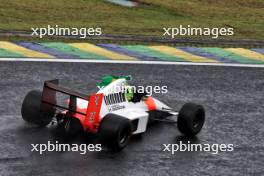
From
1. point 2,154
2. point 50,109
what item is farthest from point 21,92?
point 2,154

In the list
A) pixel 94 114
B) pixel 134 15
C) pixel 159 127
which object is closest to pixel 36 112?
pixel 94 114

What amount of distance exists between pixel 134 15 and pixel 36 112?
39.4 ft

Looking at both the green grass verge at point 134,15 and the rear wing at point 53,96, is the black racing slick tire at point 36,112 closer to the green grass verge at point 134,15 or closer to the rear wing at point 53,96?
the rear wing at point 53,96

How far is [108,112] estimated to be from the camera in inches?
552

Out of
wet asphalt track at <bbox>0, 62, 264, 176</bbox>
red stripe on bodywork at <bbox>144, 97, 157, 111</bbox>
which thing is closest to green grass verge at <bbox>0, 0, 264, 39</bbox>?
wet asphalt track at <bbox>0, 62, 264, 176</bbox>

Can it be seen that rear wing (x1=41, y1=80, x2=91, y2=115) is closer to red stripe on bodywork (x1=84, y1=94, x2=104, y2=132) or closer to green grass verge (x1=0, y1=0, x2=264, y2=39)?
red stripe on bodywork (x1=84, y1=94, x2=104, y2=132)

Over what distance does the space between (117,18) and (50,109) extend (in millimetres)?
11249

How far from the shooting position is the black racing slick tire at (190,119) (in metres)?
14.7

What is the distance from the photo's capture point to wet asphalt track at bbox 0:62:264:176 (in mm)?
12961

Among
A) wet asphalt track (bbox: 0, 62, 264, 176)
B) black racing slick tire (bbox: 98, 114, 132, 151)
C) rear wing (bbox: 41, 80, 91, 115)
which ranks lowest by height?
wet asphalt track (bbox: 0, 62, 264, 176)

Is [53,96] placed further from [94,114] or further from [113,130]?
[113,130]

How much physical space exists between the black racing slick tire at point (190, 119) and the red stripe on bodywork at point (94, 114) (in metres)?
1.74

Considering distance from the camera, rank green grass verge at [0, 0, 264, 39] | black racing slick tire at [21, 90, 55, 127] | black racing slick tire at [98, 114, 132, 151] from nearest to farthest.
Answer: black racing slick tire at [98, 114, 132, 151] < black racing slick tire at [21, 90, 55, 127] < green grass verge at [0, 0, 264, 39]

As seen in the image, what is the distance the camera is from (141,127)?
47.7 ft
